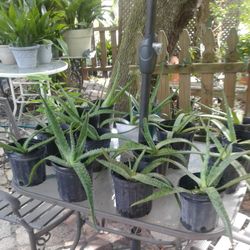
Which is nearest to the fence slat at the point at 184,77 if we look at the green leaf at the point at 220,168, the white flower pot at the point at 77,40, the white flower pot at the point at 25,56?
the white flower pot at the point at 25,56

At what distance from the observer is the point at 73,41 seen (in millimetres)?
4066

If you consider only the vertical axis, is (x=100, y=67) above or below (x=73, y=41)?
below

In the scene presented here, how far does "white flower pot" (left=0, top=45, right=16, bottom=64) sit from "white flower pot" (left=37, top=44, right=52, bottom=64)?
0.29 meters

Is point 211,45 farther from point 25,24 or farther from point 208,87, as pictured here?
point 25,24

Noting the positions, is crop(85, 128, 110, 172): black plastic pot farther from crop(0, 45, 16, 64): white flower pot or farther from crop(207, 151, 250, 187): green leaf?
crop(0, 45, 16, 64): white flower pot

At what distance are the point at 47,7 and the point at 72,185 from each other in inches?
134

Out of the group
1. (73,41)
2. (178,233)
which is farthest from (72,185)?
(73,41)

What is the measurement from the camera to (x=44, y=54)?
340 centimetres

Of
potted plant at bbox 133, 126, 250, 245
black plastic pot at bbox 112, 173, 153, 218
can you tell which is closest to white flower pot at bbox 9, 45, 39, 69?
black plastic pot at bbox 112, 173, 153, 218

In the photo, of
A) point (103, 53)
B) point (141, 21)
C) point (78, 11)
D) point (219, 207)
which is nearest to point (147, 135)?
point (219, 207)

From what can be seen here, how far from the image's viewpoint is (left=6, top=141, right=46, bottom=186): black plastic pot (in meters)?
1.27

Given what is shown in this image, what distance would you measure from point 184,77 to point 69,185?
1.78 m

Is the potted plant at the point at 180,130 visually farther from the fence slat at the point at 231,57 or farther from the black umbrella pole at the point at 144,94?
the fence slat at the point at 231,57

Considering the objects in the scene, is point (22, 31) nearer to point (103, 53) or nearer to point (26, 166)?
point (26, 166)
